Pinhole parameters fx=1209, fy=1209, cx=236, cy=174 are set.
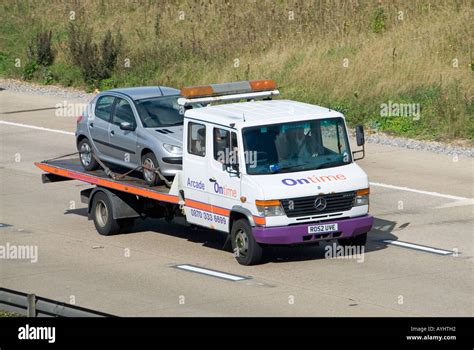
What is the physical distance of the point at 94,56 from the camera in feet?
126

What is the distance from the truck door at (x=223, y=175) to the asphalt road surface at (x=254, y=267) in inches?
32.8

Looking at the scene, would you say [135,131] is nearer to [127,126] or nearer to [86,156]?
[127,126]

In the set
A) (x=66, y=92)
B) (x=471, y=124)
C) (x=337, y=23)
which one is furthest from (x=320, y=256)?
(x=66, y=92)

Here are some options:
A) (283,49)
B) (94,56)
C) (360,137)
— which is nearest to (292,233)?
(360,137)

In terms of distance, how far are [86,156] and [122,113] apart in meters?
1.17

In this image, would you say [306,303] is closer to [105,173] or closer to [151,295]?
[151,295]

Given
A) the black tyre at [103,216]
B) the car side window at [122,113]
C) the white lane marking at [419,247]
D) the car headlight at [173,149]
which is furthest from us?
the car side window at [122,113]

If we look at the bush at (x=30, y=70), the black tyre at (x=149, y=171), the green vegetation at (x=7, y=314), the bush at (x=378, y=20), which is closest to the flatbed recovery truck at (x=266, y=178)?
the black tyre at (x=149, y=171)

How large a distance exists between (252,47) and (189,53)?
2.10 metres

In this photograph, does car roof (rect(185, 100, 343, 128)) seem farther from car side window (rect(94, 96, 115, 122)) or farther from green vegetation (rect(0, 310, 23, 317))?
green vegetation (rect(0, 310, 23, 317))

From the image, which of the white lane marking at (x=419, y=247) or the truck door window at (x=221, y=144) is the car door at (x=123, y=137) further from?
the white lane marking at (x=419, y=247)

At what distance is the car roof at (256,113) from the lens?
1870 centimetres

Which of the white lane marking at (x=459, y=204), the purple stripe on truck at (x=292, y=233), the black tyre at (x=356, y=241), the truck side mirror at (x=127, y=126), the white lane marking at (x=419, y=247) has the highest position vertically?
the truck side mirror at (x=127, y=126)

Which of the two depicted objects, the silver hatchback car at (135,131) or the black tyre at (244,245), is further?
the silver hatchback car at (135,131)
